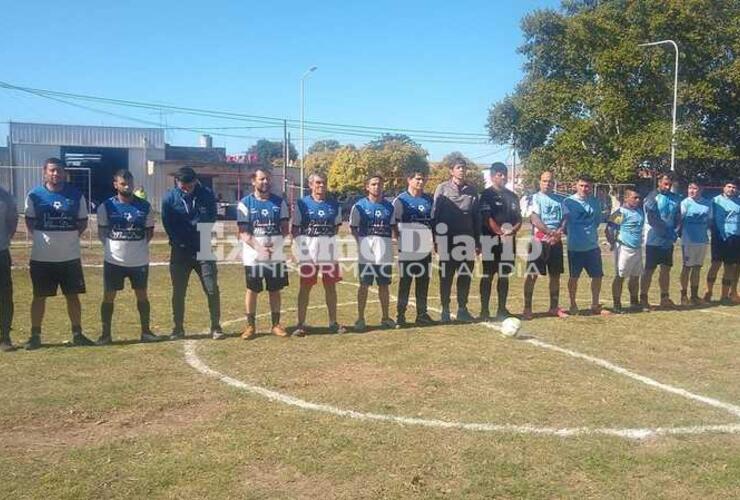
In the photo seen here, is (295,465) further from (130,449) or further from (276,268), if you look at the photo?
(276,268)

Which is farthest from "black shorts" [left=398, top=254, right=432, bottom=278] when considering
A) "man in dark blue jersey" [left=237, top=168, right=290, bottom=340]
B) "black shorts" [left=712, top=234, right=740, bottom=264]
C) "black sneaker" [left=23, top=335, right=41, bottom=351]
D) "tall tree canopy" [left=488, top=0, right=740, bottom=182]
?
"tall tree canopy" [left=488, top=0, right=740, bottom=182]

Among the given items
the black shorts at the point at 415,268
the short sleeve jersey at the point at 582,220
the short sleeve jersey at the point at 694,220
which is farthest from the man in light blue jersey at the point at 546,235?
the short sleeve jersey at the point at 694,220

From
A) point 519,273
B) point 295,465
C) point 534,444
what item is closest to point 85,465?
point 295,465

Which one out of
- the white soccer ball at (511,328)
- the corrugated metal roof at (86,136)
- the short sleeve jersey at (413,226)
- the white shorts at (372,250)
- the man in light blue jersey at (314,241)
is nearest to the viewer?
the white soccer ball at (511,328)

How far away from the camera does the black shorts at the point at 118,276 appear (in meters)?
7.72

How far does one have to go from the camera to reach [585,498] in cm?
385

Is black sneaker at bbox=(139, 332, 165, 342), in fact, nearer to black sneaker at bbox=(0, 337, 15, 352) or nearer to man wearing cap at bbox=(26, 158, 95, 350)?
man wearing cap at bbox=(26, 158, 95, 350)

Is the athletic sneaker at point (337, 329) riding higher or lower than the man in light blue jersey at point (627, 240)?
lower

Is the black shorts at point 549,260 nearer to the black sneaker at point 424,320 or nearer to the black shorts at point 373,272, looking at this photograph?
the black sneaker at point 424,320

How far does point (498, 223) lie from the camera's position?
9.05 m

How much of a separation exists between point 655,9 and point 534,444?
109ft

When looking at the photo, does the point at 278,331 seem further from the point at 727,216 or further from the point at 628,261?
the point at 727,216

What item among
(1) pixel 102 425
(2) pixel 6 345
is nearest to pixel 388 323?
(1) pixel 102 425

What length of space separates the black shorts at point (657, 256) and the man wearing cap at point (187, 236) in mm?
6632
